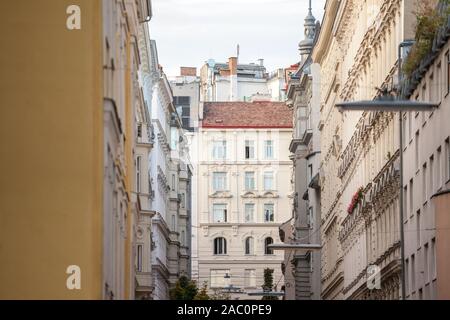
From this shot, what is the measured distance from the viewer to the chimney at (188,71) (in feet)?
461

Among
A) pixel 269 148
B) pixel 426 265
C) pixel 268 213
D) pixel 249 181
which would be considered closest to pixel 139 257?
pixel 426 265

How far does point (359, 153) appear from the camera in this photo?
68.8m

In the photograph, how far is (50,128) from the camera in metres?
33.2

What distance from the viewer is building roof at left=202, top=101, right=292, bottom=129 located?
390ft

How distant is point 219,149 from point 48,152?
298ft

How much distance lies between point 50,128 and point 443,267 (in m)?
14.5

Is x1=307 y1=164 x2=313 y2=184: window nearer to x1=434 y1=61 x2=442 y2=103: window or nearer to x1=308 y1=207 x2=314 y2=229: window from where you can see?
x1=308 y1=207 x2=314 y2=229: window

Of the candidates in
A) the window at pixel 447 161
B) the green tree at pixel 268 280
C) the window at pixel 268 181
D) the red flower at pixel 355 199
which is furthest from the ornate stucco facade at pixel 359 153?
the window at pixel 268 181

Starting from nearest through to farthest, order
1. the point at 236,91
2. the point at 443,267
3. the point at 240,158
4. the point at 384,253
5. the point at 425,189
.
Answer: the point at 443,267, the point at 425,189, the point at 384,253, the point at 240,158, the point at 236,91

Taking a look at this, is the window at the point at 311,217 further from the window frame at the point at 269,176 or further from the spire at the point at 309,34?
the window frame at the point at 269,176

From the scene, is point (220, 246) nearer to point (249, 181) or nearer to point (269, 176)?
point (249, 181)

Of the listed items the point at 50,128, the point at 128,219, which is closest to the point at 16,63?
the point at 50,128
